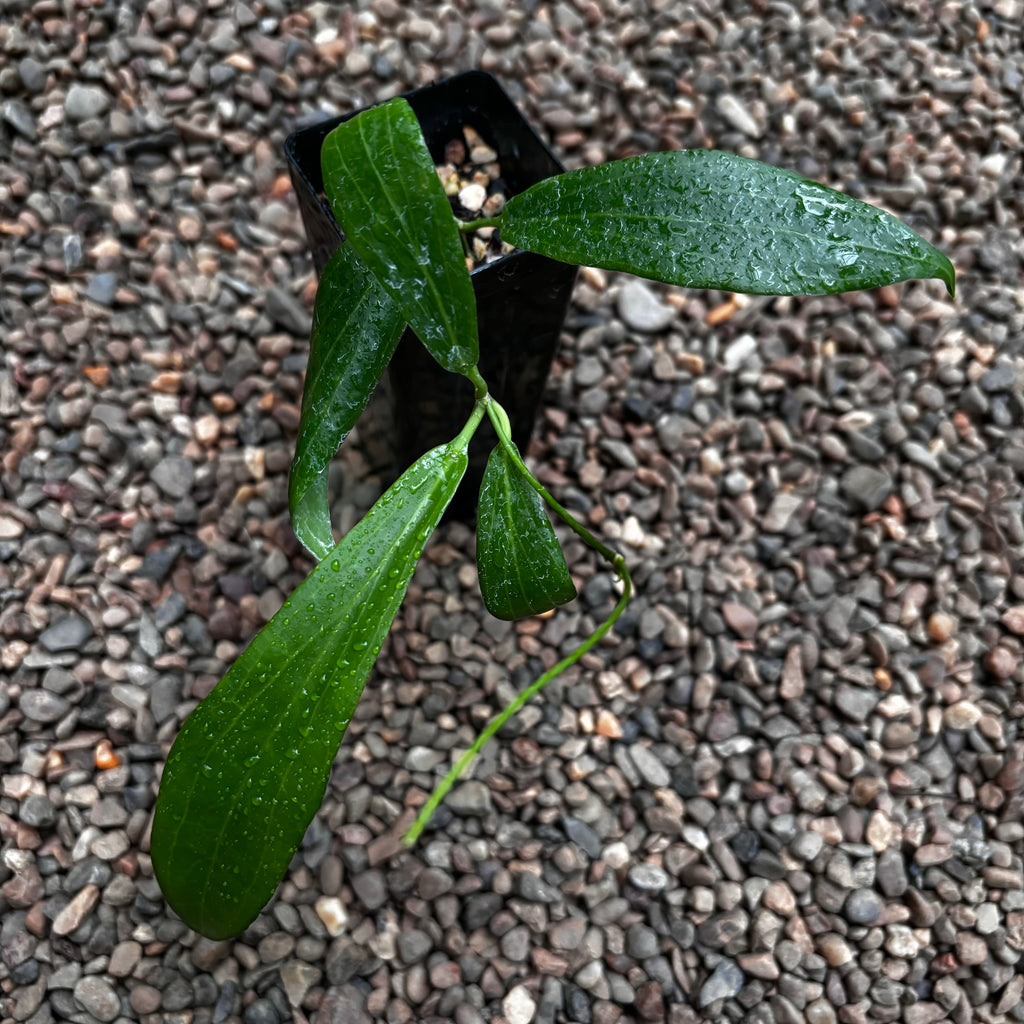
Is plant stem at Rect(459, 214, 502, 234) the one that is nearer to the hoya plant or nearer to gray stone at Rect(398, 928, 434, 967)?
the hoya plant

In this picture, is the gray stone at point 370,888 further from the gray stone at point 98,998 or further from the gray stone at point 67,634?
the gray stone at point 67,634

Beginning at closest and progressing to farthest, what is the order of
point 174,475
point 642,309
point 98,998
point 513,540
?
point 513,540 → point 98,998 → point 174,475 → point 642,309

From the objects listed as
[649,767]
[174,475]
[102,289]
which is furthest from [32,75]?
[649,767]

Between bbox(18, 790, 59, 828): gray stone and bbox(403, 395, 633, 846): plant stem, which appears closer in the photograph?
bbox(403, 395, 633, 846): plant stem

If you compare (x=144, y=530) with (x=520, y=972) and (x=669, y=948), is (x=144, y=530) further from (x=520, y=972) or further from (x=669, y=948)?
(x=669, y=948)

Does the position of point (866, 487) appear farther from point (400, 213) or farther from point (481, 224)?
point (400, 213)

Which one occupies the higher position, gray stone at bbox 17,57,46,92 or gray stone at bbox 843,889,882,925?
gray stone at bbox 17,57,46,92

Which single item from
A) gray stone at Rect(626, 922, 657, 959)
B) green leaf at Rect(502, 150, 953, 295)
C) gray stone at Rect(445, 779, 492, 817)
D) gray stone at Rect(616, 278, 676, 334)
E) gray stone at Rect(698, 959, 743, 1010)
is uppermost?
green leaf at Rect(502, 150, 953, 295)

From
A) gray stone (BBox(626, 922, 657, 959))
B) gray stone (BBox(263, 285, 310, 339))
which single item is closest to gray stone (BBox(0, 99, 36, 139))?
gray stone (BBox(263, 285, 310, 339))
